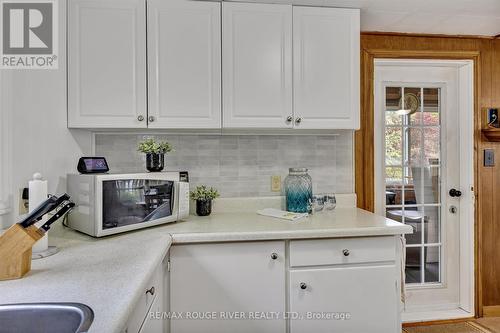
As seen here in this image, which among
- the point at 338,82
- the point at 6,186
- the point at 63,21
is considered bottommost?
the point at 6,186

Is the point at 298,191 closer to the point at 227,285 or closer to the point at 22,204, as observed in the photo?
the point at 227,285

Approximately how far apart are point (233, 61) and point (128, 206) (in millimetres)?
1002

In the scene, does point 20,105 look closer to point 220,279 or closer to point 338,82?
point 220,279

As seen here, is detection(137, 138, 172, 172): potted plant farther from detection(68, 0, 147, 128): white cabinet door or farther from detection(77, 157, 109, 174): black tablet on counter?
detection(77, 157, 109, 174): black tablet on counter

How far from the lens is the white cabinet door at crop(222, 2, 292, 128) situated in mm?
1834

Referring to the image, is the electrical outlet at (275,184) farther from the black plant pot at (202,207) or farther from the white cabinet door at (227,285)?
the white cabinet door at (227,285)

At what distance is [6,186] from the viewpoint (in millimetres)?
1280

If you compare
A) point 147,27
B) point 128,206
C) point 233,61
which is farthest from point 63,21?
point 128,206

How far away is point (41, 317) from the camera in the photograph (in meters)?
0.75

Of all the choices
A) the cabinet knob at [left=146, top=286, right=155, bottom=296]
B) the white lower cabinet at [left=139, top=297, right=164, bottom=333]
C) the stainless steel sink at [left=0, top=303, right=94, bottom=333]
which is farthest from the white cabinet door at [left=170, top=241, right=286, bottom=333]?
the stainless steel sink at [left=0, top=303, right=94, bottom=333]

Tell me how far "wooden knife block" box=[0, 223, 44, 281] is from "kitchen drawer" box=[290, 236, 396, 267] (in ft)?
3.51

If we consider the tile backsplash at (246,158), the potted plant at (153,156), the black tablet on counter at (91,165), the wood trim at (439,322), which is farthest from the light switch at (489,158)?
the black tablet on counter at (91,165)

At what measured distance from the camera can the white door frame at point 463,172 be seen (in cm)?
234

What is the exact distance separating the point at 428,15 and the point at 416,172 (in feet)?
3.61
